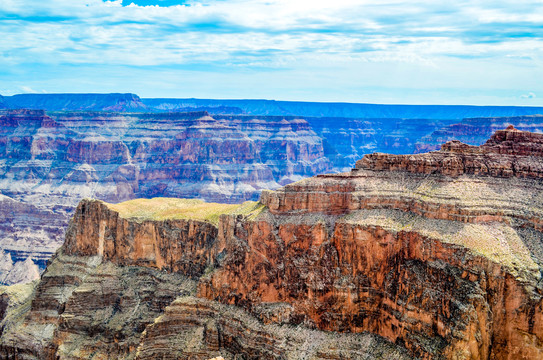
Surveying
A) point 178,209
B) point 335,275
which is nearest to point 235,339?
point 335,275

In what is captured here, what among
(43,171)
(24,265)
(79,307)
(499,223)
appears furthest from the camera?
(43,171)

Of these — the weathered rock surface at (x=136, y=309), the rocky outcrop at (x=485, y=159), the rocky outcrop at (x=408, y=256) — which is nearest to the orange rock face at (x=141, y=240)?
the weathered rock surface at (x=136, y=309)

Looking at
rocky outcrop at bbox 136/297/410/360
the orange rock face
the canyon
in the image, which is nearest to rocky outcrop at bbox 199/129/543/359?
the canyon

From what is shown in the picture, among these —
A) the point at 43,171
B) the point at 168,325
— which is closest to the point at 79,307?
the point at 168,325

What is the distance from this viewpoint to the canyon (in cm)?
4981

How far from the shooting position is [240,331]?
60.9m

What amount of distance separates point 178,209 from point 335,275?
29.5m

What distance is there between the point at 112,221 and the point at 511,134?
5229 centimetres

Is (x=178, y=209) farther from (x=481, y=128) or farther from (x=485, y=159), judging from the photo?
(x=481, y=128)

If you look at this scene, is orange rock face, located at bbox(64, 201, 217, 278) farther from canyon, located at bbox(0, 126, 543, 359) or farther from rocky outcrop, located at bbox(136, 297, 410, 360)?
rocky outcrop, located at bbox(136, 297, 410, 360)

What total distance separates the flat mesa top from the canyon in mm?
623

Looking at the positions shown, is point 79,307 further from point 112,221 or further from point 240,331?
point 240,331

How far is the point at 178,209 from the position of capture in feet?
266

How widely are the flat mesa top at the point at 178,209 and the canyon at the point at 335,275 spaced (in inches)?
24.5
